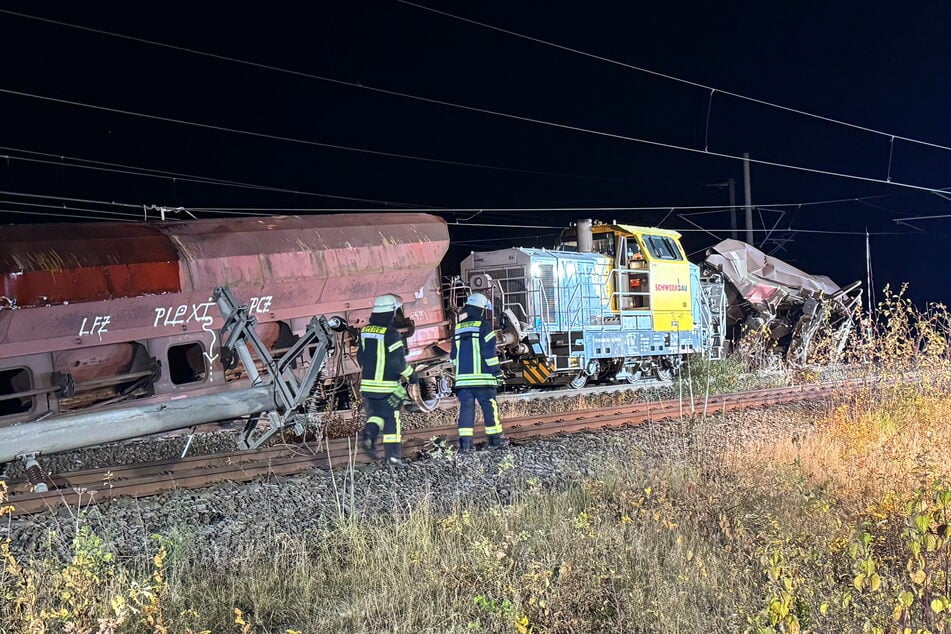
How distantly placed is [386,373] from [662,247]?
10272mm

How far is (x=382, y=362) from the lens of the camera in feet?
27.0

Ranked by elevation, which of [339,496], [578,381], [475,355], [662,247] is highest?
[662,247]

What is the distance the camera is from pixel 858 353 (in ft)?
33.1

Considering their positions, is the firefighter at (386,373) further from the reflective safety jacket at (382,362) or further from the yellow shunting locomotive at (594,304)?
the yellow shunting locomotive at (594,304)

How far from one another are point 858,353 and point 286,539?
25.4 feet

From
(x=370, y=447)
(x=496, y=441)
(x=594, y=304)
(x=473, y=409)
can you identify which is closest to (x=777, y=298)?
(x=594, y=304)

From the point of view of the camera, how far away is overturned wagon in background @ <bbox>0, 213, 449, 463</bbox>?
9.01 metres

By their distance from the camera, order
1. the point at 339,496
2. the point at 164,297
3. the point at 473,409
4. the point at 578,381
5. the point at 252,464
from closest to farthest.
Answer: the point at 339,496 < the point at 252,464 < the point at 473,409 < the point at 164,297 < the point at 578,381

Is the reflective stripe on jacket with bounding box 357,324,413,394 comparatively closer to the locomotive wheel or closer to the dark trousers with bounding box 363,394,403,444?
the dark trousers with bounding box 363,394,403,444

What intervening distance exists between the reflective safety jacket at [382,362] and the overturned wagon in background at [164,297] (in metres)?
1.50

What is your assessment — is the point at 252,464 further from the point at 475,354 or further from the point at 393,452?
the point at 475,354

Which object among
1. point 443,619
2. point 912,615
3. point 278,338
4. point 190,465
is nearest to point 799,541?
point 912,615

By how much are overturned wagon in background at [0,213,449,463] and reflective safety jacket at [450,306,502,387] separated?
2.26 meters

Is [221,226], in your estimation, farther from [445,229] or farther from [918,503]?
[918,503]
